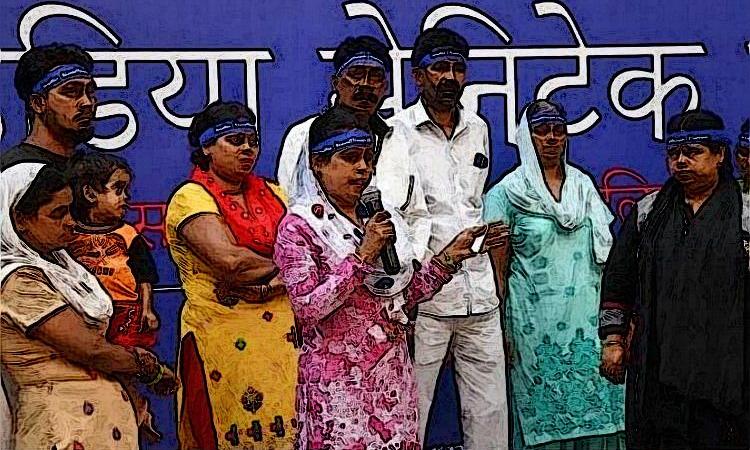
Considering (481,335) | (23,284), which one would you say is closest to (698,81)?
(481,335)

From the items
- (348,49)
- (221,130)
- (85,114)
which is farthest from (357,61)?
(85,114)

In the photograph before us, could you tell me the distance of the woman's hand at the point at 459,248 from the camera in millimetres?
3273

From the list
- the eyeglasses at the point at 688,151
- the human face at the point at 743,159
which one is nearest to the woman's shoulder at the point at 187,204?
the eyeglasses at the point at 688,151

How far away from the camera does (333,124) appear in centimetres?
320

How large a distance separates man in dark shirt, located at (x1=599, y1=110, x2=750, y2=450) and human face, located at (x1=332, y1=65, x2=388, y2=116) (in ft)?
2.83

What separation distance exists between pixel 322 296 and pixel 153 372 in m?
0.54

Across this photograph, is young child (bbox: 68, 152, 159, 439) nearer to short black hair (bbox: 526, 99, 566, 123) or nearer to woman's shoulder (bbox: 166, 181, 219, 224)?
woman's shoulder (bbox: 166, 181, 219, 224)

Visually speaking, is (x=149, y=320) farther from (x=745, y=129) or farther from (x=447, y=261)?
(x=745, y=129)

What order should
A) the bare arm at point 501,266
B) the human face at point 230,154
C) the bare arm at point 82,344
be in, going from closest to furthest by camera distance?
the bare arm at point 82,344, the human face at point 230,154, the bare arm at point 501,266

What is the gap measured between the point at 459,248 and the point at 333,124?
52 centimetres

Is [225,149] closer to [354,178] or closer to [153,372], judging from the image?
[354,178]

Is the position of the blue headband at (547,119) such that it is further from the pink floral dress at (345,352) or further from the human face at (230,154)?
the human face at (230,154)

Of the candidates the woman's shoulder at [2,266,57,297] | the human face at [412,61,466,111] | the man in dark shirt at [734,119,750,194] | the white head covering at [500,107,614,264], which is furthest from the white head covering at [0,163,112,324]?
the man in dark shirt at [734,119,750,194]

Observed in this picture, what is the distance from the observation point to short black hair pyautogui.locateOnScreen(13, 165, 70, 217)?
10.2 feet
